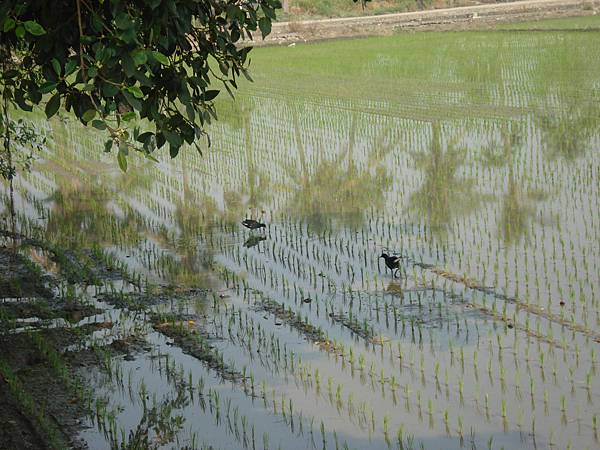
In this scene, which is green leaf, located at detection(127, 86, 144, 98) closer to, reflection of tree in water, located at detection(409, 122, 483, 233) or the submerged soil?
the submerged soil

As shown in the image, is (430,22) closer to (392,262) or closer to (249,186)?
(249,186)

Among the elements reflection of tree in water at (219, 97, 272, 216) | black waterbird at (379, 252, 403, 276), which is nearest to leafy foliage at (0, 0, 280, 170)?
black waterbird at (379, 252, 403, 276)

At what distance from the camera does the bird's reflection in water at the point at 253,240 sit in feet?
31.9

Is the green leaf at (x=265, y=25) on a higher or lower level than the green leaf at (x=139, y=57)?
higher

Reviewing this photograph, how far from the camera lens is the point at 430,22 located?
3103cm

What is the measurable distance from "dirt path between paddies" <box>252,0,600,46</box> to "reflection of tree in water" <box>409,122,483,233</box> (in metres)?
16.9

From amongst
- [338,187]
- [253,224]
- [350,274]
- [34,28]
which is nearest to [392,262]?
[350,274]

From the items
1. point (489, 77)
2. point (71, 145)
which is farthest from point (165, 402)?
point (489, 77)

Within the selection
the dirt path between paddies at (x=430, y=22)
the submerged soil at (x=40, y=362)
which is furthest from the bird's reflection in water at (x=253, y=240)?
the dirt path between paddies at (x=430, y=22)

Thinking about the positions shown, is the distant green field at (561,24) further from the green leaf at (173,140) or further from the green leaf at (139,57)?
the green leaf at (139,57)

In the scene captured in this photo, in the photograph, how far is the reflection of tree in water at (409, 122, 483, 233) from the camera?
10.5 meters

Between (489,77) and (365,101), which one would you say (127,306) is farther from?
(489,77)

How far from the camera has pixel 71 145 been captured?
16.0m

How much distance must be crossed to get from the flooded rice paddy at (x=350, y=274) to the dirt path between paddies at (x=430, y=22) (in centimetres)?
1314
